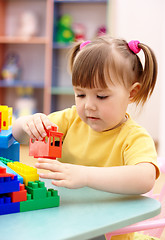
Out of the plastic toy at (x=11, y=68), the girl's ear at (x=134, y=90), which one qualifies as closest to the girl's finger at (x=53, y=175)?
the girl's ear at (x=134, y=90)

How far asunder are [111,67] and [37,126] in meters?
0.24

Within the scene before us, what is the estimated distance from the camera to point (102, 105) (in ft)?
3.01

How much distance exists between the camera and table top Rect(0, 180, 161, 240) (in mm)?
564

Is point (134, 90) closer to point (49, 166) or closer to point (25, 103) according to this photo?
point (49, 166)

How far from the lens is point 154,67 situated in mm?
1029

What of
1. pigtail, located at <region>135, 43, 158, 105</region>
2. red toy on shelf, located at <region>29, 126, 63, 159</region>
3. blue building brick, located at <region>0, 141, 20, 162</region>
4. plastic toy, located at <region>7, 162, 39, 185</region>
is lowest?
blue building brick, located at <region>0, 141, 20, 162</region>

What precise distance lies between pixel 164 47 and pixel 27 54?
174 centimetres

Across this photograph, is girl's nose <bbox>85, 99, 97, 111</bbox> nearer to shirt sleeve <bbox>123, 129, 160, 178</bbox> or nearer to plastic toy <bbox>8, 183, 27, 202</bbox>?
shirt sleeve <bbox>123, 129, 160, 178</bbox>

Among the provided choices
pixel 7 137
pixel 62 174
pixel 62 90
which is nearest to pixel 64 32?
pixel 62 90

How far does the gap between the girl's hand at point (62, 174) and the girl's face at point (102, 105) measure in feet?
0.71

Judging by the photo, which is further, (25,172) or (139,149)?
(139,149)

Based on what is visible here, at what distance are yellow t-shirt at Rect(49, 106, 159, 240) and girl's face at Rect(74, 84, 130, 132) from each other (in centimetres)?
4

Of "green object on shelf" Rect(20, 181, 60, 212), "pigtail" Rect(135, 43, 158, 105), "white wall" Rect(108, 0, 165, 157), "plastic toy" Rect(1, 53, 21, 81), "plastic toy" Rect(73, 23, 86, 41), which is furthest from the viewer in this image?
"plastic toy" Rect(1, 53, 21, 81)

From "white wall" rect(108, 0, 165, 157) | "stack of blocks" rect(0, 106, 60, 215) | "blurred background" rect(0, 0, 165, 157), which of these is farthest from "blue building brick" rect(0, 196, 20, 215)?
"white wall" rect(108, 0, 165, 157)
